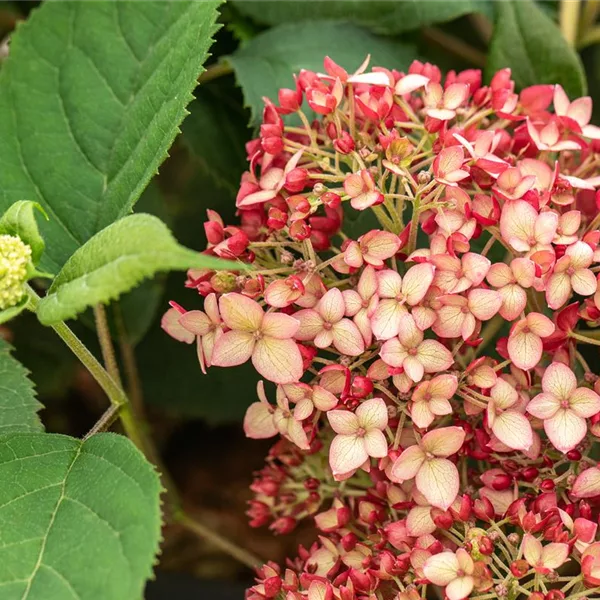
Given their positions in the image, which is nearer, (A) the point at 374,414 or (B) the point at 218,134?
(A) the point at 374,414

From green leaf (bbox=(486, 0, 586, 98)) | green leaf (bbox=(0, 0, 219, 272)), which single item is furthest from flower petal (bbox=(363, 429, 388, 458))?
green leaf (bbox=(486, 0, 586, 98))

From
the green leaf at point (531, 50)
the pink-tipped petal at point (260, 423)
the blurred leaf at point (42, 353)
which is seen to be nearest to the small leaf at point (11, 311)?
the pink-tipped petal at point (260, 423)

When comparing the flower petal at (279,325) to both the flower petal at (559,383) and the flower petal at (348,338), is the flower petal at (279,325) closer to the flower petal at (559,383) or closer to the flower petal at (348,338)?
the flower petal at (348,338)

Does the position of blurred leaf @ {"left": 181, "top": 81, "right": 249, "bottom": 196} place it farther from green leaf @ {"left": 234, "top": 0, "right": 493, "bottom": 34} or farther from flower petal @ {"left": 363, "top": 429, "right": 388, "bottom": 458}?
flower petal @ {"left": 363, "top": 429, "right": 388, "bottom": 458}

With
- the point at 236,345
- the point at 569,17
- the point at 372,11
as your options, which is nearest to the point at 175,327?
the point at 236,345

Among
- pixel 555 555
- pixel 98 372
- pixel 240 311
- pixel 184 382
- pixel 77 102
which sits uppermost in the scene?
pixel 77 102

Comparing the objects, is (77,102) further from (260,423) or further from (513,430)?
(513,430)

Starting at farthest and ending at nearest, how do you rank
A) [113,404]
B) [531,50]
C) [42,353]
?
[42,353]
[531,50]
[113,404]
